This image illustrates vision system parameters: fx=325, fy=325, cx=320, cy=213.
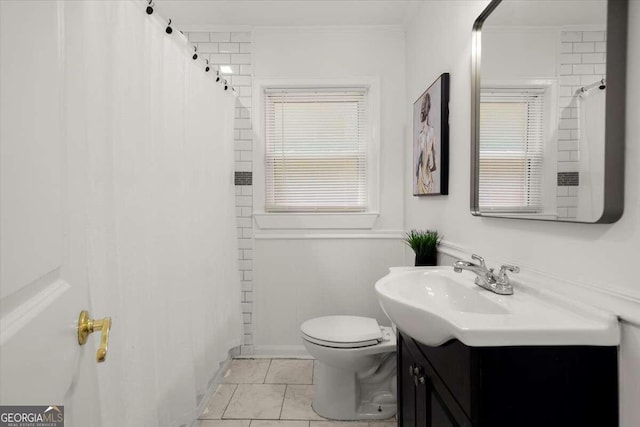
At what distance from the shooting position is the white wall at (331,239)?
2500 millimetres

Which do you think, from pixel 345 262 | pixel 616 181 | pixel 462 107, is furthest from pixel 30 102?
pixel 345 262

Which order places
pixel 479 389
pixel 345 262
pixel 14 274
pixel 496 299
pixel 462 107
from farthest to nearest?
pixel 345 262
pixel 462 107
pixel 496 299
pixel 479 389
pixel 14 274

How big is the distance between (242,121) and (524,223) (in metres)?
2.06

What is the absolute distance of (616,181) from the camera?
782 millimetres

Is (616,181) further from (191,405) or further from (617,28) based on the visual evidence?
(191,405)

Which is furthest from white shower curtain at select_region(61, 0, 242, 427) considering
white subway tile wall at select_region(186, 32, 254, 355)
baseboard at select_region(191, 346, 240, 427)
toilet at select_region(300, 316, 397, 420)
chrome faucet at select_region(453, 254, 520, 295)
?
chrome faucet at select_region(453, 254, 520, 295)

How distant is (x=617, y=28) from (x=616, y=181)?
366 millimetres

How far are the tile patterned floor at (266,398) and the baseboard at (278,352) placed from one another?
38 mm

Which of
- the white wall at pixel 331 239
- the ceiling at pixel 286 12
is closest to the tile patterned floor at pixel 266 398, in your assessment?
the white wall at pixel 331 239

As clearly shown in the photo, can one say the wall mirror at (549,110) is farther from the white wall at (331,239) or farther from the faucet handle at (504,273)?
the white wall at (331,239)

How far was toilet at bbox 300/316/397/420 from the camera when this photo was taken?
1791mm

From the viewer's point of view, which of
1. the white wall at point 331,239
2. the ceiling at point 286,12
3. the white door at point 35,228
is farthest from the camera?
the white wall at point 331,239

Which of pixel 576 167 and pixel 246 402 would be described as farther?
pixel 246 402

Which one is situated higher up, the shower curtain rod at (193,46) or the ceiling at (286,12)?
the ceiling at (286,12)
